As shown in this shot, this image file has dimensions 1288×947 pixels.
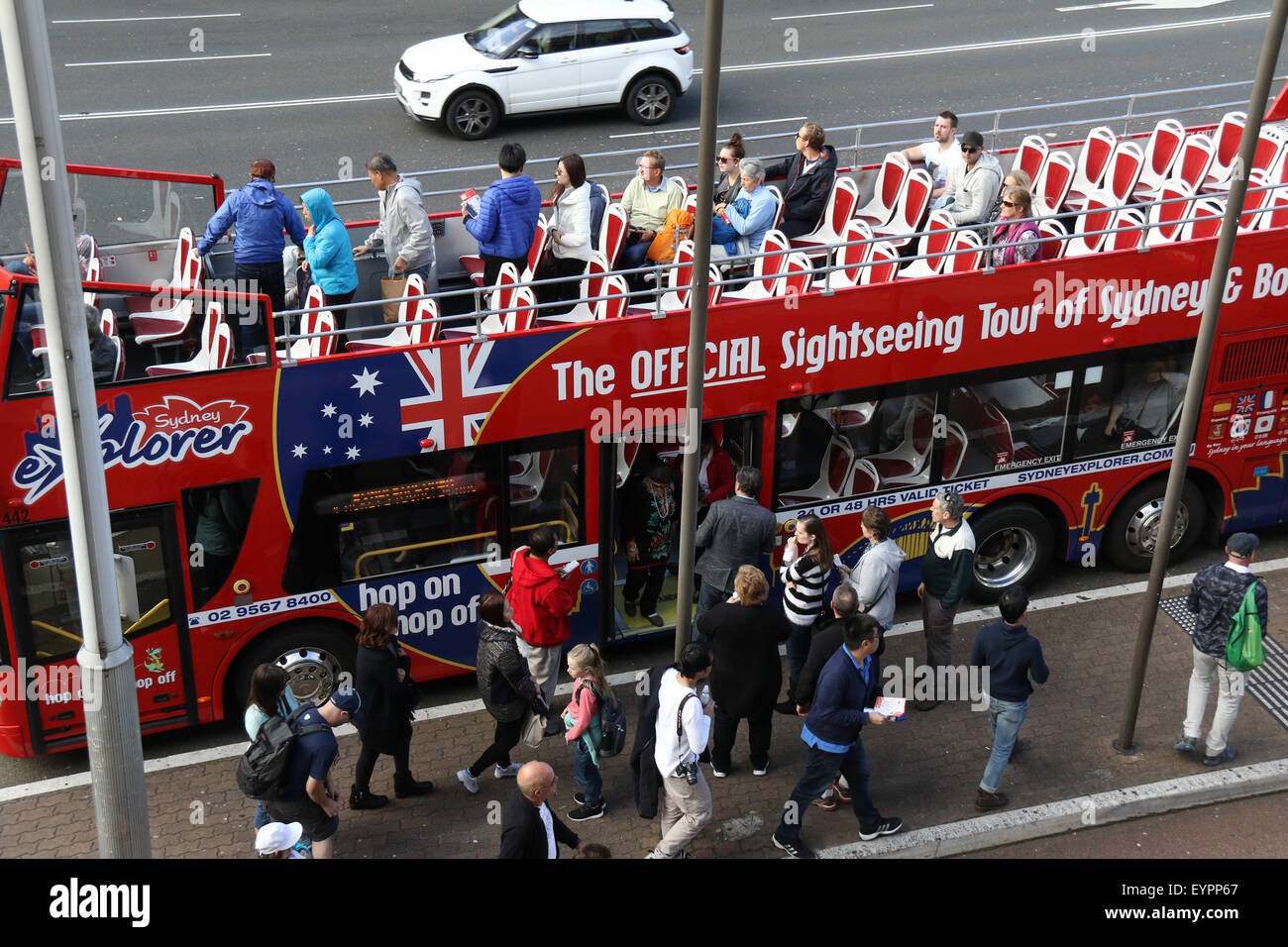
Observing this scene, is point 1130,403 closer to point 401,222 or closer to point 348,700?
point 401,222

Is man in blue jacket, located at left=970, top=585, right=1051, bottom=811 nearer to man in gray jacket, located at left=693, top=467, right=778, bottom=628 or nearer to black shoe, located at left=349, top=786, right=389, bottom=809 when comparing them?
man in gray jacket, located at left=693, top=467, right=778, bottom=628

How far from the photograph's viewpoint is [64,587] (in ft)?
28.2

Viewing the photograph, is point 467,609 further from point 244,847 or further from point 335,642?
point 244,847

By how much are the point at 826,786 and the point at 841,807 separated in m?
0.76

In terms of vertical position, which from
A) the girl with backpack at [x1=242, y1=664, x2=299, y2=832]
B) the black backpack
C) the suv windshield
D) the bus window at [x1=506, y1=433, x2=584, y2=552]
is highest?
the suv windshield

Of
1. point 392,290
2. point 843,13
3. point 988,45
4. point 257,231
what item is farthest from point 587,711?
point 843,13

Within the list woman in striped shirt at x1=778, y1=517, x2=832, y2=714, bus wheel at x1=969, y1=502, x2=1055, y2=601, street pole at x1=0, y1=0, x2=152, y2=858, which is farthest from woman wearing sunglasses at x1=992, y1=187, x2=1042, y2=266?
street pole at x1=0, y1=0, x2=152, y2=858

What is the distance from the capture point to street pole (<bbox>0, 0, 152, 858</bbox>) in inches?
240

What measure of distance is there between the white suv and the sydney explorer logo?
11948 mm

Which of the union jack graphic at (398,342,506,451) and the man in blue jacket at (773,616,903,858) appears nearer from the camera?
the man in blue jacket at (773,616,903,858)

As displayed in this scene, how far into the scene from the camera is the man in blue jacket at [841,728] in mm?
8094

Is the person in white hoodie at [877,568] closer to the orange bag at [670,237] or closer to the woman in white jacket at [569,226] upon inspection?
the orange bag at [670,237]

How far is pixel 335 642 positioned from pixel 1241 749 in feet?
20.7

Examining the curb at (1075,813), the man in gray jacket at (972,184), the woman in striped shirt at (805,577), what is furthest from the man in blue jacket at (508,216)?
the curb at (1075,813)
